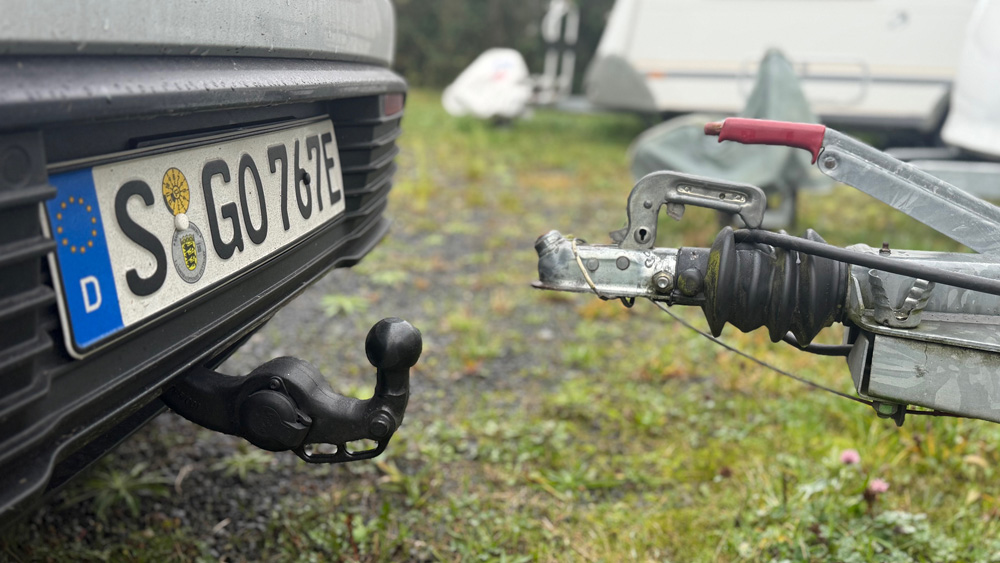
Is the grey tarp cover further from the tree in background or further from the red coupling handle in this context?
the tree in background

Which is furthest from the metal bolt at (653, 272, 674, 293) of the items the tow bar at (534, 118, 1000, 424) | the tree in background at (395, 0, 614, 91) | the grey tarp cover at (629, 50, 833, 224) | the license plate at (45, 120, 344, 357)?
the tree in background at (395, 0, 614, 91)

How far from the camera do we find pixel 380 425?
49.9 inches

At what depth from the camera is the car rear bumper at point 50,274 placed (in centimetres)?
80

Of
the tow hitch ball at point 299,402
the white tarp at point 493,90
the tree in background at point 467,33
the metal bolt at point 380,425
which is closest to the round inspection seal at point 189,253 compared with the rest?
the tow hitch ball at point 299,402

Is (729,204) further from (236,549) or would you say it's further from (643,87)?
(643,87)

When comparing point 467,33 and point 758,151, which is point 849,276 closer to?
point 758,151

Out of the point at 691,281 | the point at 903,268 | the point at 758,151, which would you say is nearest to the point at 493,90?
the point at 758,151

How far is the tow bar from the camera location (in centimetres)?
120

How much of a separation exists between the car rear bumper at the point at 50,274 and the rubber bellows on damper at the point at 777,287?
745 millimetres

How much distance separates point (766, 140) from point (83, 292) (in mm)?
1046

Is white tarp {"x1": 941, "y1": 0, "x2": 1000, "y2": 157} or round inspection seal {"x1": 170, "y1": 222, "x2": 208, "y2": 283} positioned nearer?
round inspection seal {"x1": 170, "y1": 222, "x2": 208, "y2": 283}

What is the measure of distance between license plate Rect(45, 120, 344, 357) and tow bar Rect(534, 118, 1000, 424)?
1.59 feet

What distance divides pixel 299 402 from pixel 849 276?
0.90 metres

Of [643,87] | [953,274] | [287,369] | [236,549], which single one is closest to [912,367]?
[953,274]
